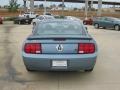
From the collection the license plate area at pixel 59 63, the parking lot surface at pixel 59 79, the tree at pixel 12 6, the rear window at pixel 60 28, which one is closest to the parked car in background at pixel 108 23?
the parking lot surface at pixel 59 79

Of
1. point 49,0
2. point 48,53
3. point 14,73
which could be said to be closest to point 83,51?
point 48,53

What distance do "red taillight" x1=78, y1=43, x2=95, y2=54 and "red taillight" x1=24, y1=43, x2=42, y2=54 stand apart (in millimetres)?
901

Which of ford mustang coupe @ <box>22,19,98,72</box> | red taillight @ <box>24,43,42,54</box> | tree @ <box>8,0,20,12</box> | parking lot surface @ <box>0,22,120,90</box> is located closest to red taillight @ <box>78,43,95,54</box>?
ford mustang coupe @ <box>22,19,98,72</box>

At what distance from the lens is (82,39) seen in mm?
7652

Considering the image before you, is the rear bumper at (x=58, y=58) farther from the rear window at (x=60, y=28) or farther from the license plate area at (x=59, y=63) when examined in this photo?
the rear window at (x=60, y=28)

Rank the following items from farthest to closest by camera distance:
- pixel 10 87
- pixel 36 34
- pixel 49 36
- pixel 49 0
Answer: pixel 49 0
pixel 36 34
pixel 49 36
pixel 10 87

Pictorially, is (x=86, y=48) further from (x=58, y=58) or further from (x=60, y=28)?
(x=60, y=28)

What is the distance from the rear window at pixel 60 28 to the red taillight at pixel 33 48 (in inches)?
38.1

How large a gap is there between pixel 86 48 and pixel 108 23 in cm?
2836

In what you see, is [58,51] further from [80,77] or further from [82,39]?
[80,77]

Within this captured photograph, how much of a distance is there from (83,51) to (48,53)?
2.60 feet

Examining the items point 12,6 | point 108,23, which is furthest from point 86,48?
point 12,6

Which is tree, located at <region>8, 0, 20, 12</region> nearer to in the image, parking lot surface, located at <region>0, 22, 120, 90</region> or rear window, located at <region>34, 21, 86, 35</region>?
parking lot surface, located at <region>0, 22, 120, 90</region>

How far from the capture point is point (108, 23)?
1396 inches
